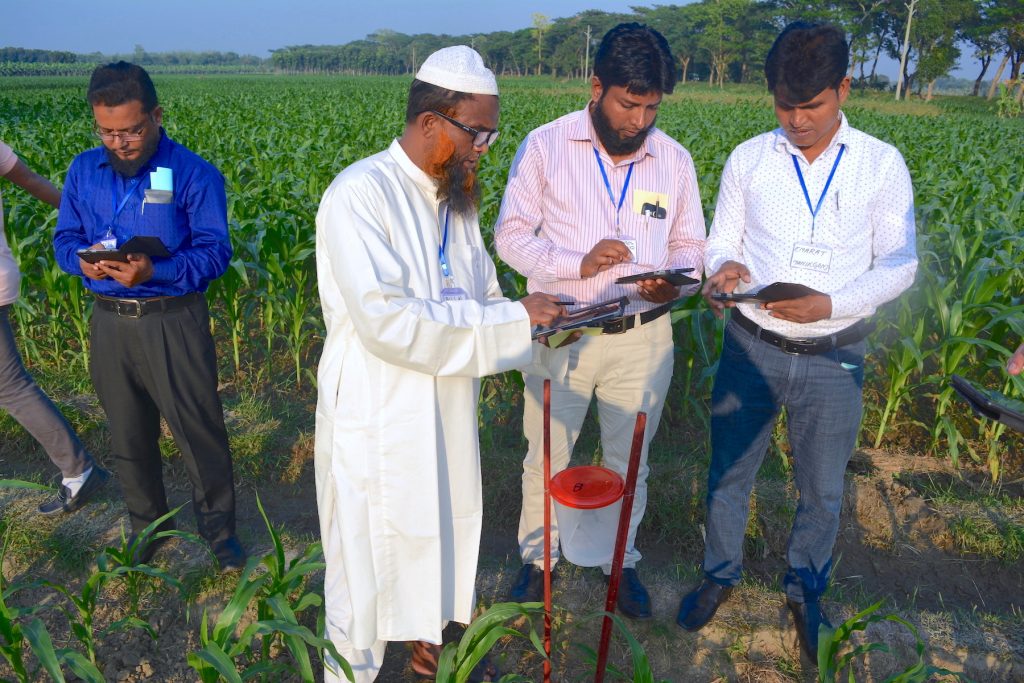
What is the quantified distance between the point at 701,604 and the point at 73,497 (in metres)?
2.97

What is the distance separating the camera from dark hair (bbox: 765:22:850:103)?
7.67 feet

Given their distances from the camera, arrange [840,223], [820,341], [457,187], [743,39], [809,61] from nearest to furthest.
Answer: [457,187]
[809,61]
[840,223]
[820,341]
[743,39]

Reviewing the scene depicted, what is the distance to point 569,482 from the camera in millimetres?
→ 2129

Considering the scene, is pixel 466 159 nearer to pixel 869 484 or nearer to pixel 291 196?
pixel 869 484

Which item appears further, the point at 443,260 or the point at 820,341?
the point at 820,341

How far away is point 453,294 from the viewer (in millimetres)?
2207

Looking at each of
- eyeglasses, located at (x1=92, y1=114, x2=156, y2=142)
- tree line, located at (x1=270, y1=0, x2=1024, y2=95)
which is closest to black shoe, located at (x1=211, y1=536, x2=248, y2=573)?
eyeglasses, located at (x1=92, y1=114, x2=156, y2=142)

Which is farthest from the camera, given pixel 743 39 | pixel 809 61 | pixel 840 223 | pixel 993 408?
pixel 743 39

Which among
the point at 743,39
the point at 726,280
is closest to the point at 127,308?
the point at 726,280

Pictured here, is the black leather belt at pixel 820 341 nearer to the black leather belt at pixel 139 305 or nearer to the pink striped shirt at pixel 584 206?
the pink striped shirt at pixel 584 206

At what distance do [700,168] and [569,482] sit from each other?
7971 mm

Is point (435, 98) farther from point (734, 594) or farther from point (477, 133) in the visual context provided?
point (734, 594)

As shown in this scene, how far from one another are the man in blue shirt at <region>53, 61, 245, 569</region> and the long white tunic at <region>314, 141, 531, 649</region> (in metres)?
1.03

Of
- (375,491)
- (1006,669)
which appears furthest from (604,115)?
(1006,669)
